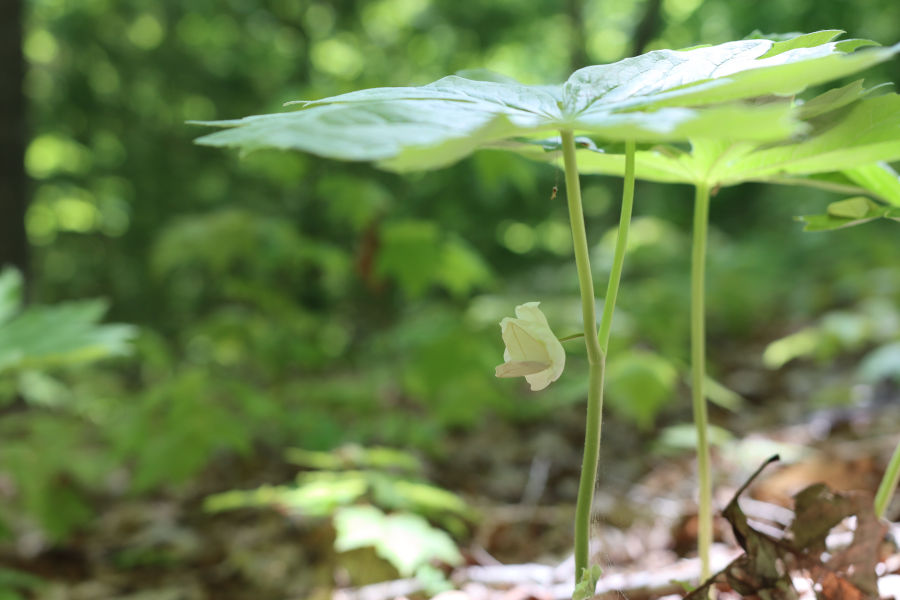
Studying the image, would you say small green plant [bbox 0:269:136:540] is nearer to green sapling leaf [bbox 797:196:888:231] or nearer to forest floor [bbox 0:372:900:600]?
forest floor [bbox 0:372:900:600]

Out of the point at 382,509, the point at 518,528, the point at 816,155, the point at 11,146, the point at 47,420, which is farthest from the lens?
the point at 11,146

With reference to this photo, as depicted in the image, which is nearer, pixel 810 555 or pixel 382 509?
pixel 810 555

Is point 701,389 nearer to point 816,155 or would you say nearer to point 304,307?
point 816,155

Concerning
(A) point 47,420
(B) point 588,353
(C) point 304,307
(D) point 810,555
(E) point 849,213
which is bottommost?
(D) point 810,555

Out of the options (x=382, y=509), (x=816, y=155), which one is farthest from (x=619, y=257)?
(x=382, y=509)

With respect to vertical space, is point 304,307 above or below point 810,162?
above

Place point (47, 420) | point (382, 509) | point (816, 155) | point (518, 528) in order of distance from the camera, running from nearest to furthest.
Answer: point (816, 155), point (382, 509), point (518, 528), point (47, 420)
